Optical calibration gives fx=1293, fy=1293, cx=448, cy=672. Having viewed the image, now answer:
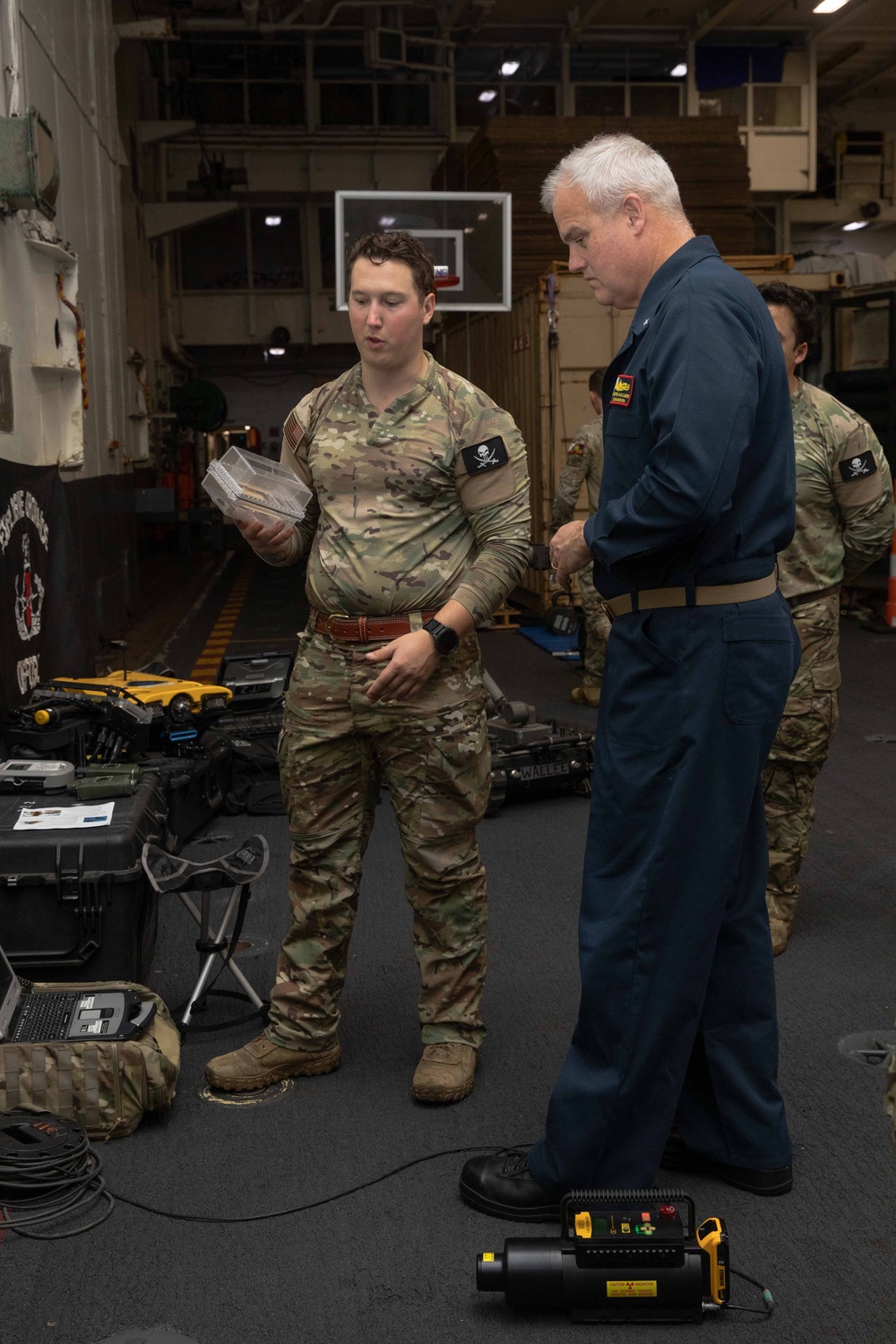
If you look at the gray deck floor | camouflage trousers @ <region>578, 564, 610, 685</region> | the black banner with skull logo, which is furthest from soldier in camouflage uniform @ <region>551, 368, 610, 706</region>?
the gray deck floor

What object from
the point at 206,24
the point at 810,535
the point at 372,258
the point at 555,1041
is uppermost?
the point at 206,24

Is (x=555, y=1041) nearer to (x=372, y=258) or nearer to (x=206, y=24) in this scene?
(x=372, y=258)

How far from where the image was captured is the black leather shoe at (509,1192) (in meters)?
2.68

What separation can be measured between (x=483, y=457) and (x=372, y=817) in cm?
97

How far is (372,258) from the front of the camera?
308cm

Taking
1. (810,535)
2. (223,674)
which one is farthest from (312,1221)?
(223,674)

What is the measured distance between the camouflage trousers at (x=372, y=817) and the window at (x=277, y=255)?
25.2 meters

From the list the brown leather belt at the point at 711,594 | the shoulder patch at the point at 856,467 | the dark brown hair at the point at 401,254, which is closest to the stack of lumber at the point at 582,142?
the shoulder patch at the point at 856,467

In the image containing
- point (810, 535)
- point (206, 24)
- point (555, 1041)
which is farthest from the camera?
point (206, 24)

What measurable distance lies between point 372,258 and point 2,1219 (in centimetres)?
229

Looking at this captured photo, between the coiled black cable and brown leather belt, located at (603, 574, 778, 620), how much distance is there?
1732 millimetres

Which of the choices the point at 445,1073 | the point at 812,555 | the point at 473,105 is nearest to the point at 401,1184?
the point at 445,1073

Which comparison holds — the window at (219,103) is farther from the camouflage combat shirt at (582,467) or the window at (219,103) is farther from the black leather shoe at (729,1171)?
the black leather shoe at (729,1171)

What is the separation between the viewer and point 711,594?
2451 mm
